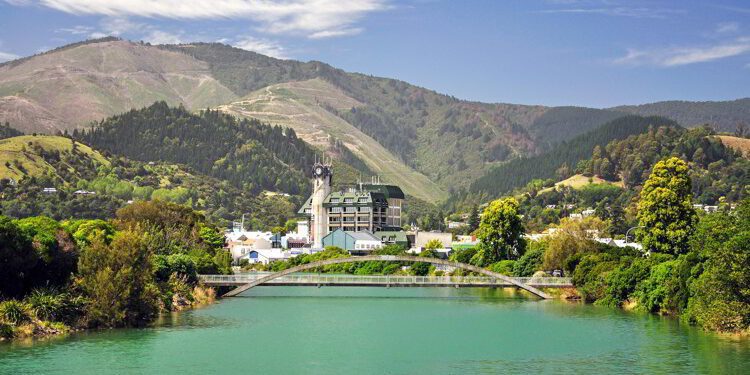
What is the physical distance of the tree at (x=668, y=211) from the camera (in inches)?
3875

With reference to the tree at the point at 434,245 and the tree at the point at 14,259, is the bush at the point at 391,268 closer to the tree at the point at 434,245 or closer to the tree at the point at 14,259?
the tree at the point at 434,245

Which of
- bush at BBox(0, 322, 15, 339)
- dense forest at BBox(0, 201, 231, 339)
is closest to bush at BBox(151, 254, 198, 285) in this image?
dense forest at BBox(0, 201, 231, 339)

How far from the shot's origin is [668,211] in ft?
325

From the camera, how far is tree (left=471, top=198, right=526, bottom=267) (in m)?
134

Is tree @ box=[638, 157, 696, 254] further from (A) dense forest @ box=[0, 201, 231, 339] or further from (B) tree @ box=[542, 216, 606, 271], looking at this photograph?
(A) dense forest @ box=[0, 201, 231, 339]

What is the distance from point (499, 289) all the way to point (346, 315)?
36.3 m

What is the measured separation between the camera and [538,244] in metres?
128

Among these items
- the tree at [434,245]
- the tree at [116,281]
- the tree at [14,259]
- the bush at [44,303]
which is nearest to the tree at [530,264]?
the tree at [116,281]

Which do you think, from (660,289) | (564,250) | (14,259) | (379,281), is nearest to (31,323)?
(14,259)

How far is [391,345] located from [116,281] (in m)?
17.7

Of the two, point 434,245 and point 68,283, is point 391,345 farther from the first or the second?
point 434,245

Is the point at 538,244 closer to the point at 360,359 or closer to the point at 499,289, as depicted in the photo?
the point at 499,289

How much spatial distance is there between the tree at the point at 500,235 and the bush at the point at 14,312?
253 feet

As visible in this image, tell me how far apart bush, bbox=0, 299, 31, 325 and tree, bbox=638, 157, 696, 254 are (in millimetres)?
56765
